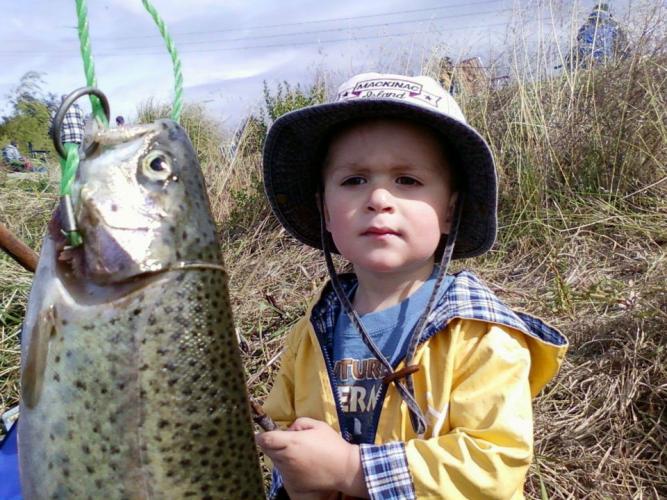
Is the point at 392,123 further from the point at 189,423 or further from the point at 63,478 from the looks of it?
the point at 63,478

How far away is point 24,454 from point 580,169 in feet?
15.3

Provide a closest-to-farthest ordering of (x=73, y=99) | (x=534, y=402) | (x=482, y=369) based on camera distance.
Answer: (x=73, y=99) → (x=482, y=369) → (x=534, y=402)

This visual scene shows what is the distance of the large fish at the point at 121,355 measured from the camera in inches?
54.5

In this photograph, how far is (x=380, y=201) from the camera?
1.75 metres

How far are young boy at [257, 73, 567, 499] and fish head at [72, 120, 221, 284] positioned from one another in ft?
1.57

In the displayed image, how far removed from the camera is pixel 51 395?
4.54 ft

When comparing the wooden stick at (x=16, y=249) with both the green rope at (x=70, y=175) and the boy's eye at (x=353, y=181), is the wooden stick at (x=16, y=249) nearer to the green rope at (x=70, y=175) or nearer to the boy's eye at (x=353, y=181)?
the green rope at (x=70, y=175)

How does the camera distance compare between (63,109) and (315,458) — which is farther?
(315,458)

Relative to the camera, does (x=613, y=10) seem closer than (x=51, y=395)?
No

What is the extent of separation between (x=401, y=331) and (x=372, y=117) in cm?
67

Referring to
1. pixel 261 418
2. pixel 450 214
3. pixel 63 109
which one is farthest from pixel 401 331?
pixel 63 109

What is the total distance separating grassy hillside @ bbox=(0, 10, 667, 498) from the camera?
299 centimetres

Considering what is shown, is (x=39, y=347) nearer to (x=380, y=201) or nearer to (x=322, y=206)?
(x=380, y=201)

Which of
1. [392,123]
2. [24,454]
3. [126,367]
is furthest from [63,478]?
[392,123]
